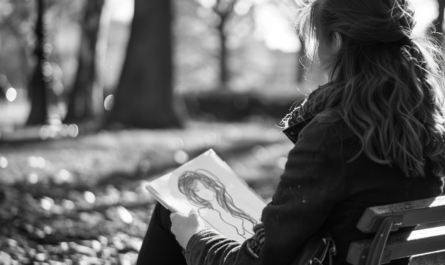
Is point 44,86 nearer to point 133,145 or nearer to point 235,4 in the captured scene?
point 133,145

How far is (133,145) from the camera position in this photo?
8.94 meters

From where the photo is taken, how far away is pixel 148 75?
11.6 m

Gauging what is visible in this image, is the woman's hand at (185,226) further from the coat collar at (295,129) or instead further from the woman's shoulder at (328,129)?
the woman's shoulder at (328,129)

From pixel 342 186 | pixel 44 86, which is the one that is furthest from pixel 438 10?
pixel 44 86

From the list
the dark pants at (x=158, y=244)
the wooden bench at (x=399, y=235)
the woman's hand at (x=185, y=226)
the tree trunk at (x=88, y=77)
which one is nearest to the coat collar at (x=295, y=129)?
the wooden bench at (x=399, y=235)

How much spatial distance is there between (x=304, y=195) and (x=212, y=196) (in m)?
0.87

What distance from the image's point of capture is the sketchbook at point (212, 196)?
2270 mm

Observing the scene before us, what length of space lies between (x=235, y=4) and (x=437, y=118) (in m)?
30.4

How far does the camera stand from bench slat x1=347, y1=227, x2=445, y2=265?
163 cm

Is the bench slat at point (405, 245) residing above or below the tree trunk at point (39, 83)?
above

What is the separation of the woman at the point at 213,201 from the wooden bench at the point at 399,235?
716mm

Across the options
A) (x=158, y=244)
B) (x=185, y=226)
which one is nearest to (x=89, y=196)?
(x=158, y=244)

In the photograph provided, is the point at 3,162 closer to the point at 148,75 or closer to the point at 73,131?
the point at 73,131

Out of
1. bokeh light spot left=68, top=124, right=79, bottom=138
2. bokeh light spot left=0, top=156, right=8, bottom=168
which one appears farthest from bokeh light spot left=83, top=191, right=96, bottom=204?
bokeh light spot left=68, top=124, right=79, bottom=138
